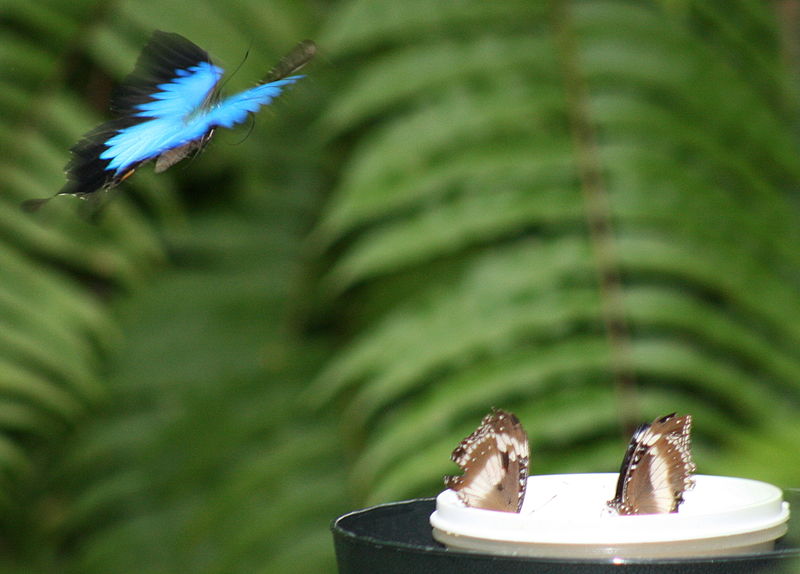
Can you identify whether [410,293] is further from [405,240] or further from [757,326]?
[757,326]

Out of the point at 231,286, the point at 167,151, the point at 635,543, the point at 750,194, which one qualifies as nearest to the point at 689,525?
the point at 635,543

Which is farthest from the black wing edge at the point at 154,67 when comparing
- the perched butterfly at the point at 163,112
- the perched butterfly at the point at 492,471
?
the perched butterfly at the point at 492,471

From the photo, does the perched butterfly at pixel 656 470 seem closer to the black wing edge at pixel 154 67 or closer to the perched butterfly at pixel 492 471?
the perched butterfly at pixel 492 471

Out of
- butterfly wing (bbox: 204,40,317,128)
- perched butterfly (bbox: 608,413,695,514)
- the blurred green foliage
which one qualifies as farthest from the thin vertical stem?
butterfly wing (bbox: 204,40,317,128)

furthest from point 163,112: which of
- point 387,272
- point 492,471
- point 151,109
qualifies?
point 387,272

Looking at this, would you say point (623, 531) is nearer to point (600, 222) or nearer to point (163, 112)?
point (163, 112)

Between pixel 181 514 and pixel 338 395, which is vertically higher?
pixel 338 395

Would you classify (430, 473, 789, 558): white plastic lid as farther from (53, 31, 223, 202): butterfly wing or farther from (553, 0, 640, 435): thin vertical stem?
(553, 0, 640, 435): thin vertical stem
